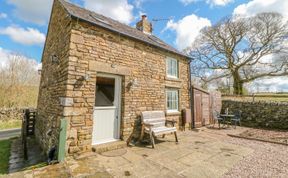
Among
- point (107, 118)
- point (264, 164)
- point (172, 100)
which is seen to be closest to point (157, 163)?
point (107, 118)

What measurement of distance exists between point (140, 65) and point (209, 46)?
1416cm

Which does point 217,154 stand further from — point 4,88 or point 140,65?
point 4,88

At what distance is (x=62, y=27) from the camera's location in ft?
17.9

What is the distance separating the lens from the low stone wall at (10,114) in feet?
49.8

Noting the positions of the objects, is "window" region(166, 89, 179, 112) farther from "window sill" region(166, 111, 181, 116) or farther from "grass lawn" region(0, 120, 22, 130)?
"grass lawn" region(0, 120, 22, 130)

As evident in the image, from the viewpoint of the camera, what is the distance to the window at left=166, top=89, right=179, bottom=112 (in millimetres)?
7703

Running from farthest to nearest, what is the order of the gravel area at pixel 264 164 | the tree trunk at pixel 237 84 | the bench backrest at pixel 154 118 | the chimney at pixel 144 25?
the tree trunk at pixel 237 84, the chimney at pixel 144 25, the bench backrest at pixel 154 118, the gravel area at pixel 264 164

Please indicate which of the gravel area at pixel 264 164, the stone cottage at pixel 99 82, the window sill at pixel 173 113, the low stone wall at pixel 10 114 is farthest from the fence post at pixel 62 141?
the low stone wall at pixel 10 114

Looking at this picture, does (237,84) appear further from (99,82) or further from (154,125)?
(99,82)

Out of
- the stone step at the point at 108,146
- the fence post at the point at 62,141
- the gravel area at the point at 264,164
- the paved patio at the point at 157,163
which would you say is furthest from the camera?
the stone step at the point at 108,146

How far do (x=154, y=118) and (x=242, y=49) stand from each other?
600 inches

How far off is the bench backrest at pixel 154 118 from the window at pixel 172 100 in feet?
3.72

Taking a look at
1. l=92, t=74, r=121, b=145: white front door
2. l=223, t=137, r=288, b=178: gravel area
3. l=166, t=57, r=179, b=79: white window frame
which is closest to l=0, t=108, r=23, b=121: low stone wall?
l=92, t=74, r=121, b=145: white front door

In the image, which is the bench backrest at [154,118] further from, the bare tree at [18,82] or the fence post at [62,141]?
the bare tree at [18,82]
